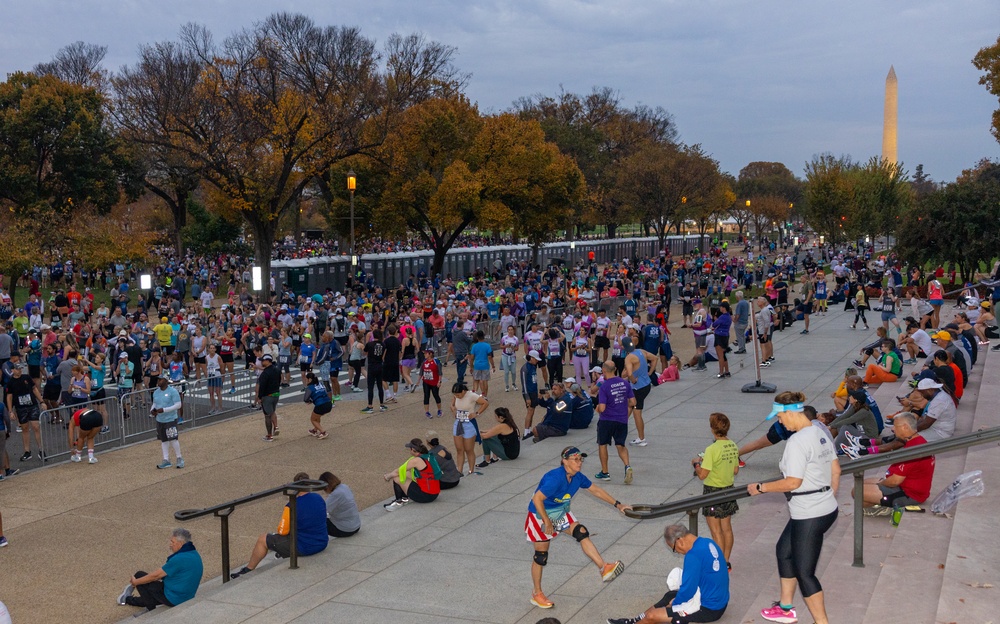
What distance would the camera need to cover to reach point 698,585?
264 inches

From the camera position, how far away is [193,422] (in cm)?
1798

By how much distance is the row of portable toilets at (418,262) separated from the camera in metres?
40.5

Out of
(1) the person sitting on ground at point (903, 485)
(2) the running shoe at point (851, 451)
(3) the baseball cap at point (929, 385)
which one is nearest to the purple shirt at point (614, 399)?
(2) the running shoe at point (851, 451)

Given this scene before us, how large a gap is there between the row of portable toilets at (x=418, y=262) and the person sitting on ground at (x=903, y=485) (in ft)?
110

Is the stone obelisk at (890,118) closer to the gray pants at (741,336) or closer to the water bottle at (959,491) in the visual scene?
the gray pants at (741,336)

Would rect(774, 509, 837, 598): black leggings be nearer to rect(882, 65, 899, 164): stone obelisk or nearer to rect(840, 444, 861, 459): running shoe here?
rect(840, 444, 861, 459): running shoe

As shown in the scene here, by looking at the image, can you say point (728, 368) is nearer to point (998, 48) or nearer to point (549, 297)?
point (549, 297)

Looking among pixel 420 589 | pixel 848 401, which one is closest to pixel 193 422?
pixel 420 589

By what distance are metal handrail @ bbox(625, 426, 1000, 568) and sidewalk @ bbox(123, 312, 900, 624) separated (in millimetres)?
610

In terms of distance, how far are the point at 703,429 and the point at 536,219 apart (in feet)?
109

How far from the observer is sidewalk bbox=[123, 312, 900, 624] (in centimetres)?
788

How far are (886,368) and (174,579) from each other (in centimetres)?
1240

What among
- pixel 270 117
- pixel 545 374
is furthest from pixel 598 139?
pixel 545 374

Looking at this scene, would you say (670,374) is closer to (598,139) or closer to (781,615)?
(781,615)
